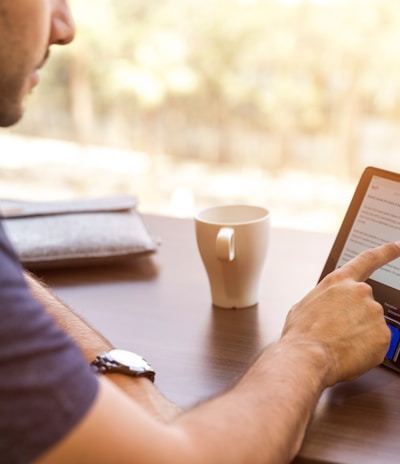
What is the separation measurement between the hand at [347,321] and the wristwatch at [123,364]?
0.55ft

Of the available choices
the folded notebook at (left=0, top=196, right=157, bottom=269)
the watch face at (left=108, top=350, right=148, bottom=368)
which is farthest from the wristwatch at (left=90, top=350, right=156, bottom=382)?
the folded notebook at (left=0, top=196, right=157, bottom=269)

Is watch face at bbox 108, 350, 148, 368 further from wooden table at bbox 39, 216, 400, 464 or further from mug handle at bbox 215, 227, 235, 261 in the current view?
mug handle at bbox 215, 227, 235, 261

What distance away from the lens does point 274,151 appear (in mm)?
4363

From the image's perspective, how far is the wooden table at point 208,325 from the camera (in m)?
0.75

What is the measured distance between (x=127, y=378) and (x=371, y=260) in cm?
32

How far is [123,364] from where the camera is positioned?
0.84 m

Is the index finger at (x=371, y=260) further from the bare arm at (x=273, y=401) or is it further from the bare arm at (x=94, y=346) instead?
the bare arm at (x=94, y=346)

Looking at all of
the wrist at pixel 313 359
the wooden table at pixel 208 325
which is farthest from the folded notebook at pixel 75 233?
the wrist at pixel 313 359

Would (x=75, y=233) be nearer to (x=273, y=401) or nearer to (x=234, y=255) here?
(x=234, y=255)

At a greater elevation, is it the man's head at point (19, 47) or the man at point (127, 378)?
the man's head at point (19, 47)

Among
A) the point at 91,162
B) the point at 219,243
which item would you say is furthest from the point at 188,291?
the point at 91,162

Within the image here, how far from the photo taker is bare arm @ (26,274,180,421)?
0.77m

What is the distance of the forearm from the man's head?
0.40 m

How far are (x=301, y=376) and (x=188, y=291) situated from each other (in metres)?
0.39
